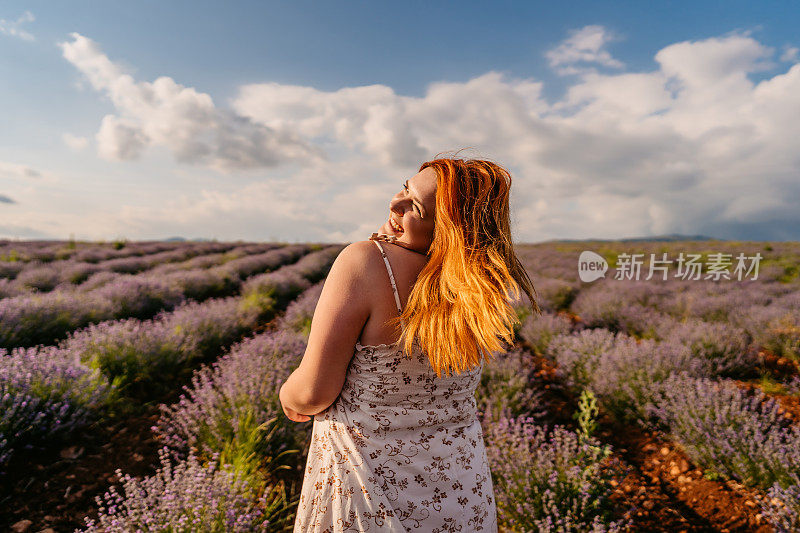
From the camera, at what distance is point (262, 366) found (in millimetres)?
3721

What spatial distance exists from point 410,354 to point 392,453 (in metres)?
0.34

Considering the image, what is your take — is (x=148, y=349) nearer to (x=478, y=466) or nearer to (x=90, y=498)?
(x=90, y=498)

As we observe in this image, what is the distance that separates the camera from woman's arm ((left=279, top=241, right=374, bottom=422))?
112cm

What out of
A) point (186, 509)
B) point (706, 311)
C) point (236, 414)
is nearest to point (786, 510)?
point (186, 509)

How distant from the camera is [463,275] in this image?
1160mm

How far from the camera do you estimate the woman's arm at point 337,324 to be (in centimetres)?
112

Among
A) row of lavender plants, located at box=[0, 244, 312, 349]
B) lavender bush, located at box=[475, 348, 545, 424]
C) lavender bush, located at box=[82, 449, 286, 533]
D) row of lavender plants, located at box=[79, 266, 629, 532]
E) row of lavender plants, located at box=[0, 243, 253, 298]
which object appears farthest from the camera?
row of lavender plants, located at box=[0, 243, 253, 298]

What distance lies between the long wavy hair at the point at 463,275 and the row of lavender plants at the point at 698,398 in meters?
2.88

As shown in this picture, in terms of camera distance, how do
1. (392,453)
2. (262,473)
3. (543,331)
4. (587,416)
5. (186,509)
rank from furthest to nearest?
1. (543,331)
2. (587,416)
3. (262,473)
4. (186,509)
5. (392,453)

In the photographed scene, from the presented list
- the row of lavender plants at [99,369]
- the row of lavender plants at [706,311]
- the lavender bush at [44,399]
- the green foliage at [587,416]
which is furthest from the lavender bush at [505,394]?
the row of lavender plants at [706,311]

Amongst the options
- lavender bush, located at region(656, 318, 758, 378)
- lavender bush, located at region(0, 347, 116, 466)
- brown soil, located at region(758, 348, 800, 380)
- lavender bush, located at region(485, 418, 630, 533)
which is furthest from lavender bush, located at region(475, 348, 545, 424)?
brown soil, located at region(758, 348, 800, 380)

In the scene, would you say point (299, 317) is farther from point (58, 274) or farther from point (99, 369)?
point (58, 274)

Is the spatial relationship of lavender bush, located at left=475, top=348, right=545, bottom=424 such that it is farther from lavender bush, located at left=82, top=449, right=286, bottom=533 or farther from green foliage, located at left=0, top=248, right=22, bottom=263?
green foliage, located at left=0, top=248, right=22, bottom=263

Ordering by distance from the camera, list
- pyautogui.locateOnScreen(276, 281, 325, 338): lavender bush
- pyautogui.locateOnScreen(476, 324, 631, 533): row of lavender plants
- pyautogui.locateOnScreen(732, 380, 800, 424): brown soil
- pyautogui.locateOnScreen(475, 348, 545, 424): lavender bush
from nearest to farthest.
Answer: pyautogui.locateOnScreen(476, 324, 631, 533): row of lavender plants → pyautogui.locateOnScreen(475, 348, 545, 424): lavender bush → pyautogui.locateOnScreen(732, 380, 800, 424): brown soil → pyautogui.locateOnScreen(276, 281, 325, 338): lavender bush
